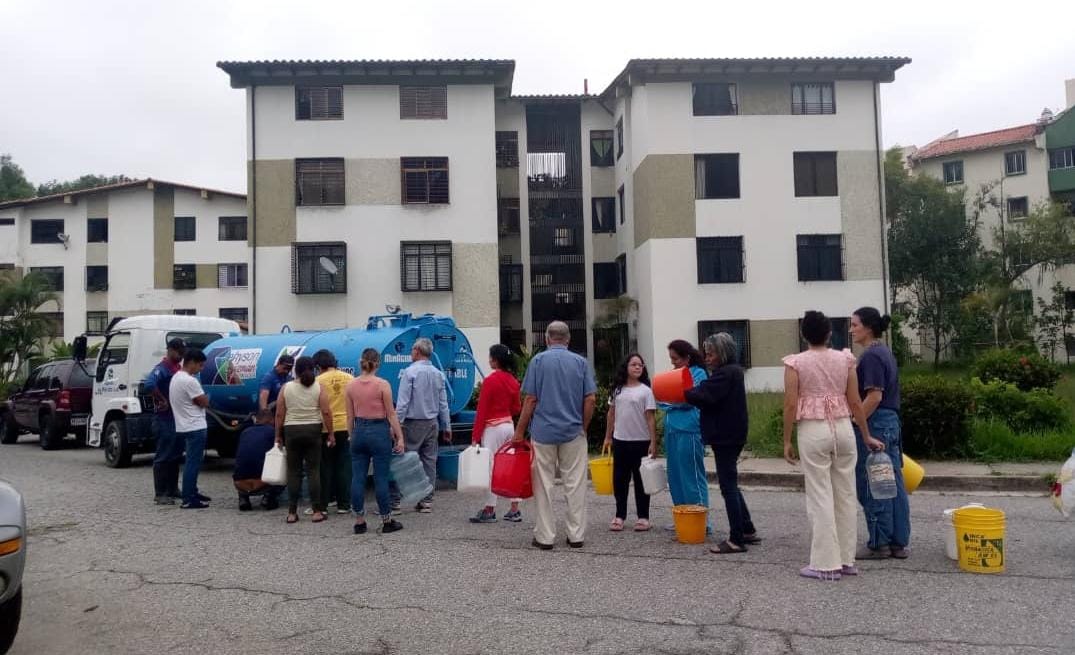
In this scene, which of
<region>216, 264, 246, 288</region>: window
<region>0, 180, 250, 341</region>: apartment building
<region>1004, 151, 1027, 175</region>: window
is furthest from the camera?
<region>216, 264, 246, 288</region>: window

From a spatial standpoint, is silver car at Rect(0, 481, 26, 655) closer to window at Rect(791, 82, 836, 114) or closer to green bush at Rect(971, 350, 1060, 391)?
green bush at Rect(971, 350, 1060, 391)

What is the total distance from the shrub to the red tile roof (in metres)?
34.5

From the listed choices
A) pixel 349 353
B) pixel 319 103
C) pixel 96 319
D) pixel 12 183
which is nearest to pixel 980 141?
pixel 319 103

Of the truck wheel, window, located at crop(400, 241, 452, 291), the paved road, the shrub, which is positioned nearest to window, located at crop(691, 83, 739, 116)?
window, located at crop(400, 241, 452, 291)

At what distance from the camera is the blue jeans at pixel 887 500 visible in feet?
21.7

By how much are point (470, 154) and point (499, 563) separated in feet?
69.8

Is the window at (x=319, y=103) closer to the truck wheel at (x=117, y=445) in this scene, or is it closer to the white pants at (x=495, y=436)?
the truck wheel at (x=117, y=445)

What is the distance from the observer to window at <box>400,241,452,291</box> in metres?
26.4

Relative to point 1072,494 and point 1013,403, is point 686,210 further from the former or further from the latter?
point 1072,494

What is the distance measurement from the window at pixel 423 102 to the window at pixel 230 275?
60.0 ft

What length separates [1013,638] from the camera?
481 cm

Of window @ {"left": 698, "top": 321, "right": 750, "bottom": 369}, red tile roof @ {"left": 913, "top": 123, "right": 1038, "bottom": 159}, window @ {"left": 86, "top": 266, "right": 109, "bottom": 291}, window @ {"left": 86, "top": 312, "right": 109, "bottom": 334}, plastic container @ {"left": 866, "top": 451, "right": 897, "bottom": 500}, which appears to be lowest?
plastic container @ {"left": 866, "top": 451, "right": 897, "bottom": 500}

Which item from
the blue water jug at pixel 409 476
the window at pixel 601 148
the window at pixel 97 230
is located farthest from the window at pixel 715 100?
the window at pixel 97 230

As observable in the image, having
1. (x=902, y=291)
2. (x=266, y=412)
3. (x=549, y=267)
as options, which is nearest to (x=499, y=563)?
(x=266, y=412)
